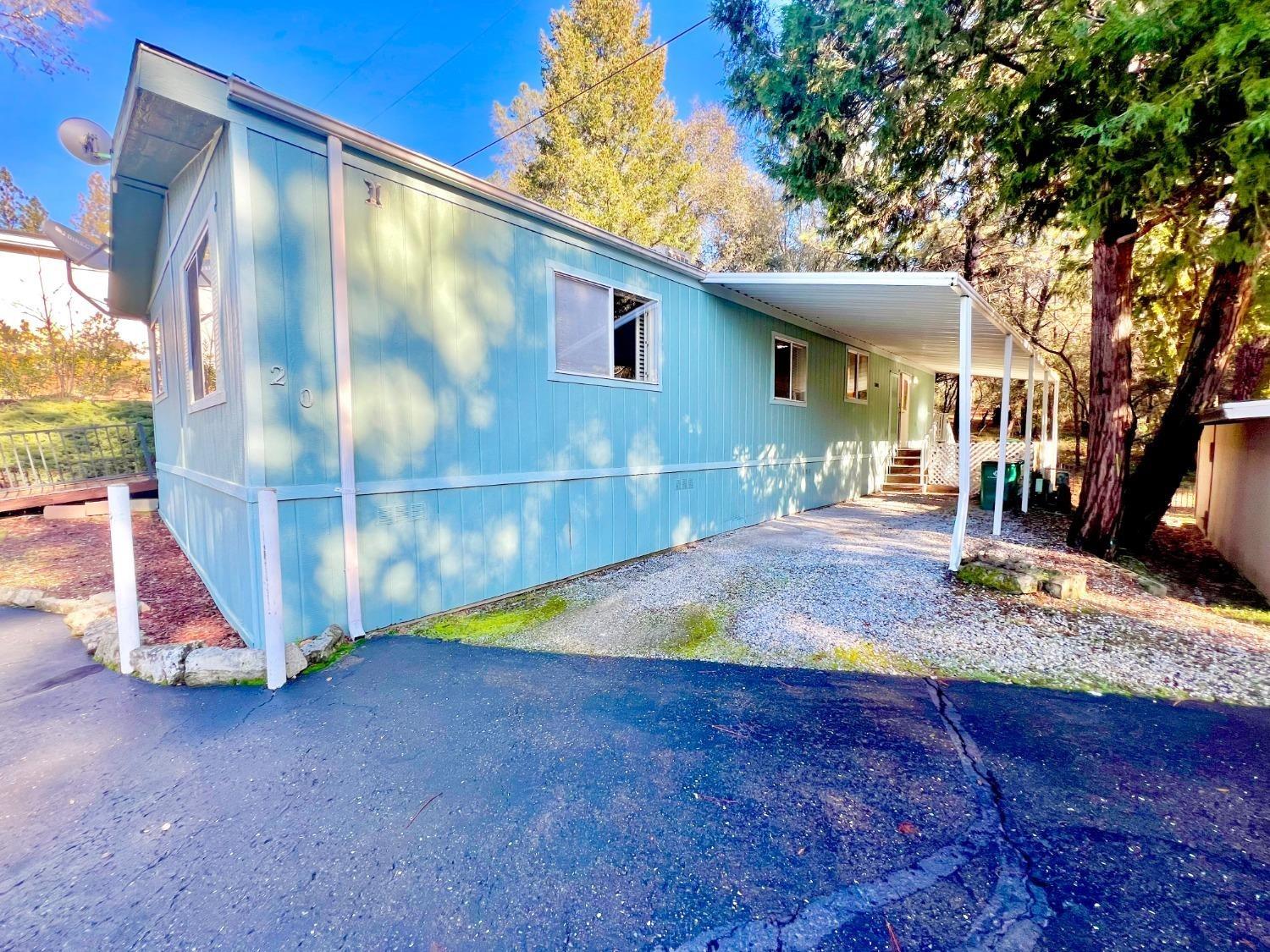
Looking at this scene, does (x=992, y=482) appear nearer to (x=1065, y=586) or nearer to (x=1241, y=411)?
(x=1241, y=411)

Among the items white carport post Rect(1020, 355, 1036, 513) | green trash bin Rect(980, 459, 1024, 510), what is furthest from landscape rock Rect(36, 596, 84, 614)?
white carport post Rect(1020, 355, 1036, 513)

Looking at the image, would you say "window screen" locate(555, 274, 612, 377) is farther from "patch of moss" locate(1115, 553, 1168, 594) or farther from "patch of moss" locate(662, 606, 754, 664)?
"patch of moss" locate(1115, 553, 1168, 594)

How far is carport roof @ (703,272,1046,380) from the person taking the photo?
18.4 feet

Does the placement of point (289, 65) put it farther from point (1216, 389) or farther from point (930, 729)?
point (1216, 389)

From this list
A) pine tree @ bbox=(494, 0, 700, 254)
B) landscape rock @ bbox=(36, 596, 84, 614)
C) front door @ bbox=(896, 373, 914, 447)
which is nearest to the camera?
landscape rock @ bbox=(36, 596, 84, 614)

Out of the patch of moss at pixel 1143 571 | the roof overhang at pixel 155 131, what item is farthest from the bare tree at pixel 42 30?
the patch of moss at pixel 1143 571

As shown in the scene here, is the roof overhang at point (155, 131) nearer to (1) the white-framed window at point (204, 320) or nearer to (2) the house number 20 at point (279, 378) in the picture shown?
(1) the white-framed window at point (204, 320)

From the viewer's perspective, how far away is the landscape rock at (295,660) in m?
3.25

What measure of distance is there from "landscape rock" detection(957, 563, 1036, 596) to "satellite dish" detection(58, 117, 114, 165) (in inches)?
413

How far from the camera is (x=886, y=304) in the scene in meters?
6.70

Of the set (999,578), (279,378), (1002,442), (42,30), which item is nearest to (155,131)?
(279,378)

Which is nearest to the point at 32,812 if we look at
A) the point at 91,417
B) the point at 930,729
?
the point at 930,729

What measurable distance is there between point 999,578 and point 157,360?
11.7m

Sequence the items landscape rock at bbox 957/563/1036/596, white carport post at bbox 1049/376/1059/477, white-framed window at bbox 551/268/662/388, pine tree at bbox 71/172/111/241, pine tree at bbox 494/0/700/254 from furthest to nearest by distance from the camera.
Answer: pine tree at bbox 71/172/111/241 → pine tree at bbox 494/0/700/254 → white carport post at bbox 1049/376/1059/477 → white-framed window at bbox 551/268/662/388 → landscape rock at bbox 957/563/1036/596
